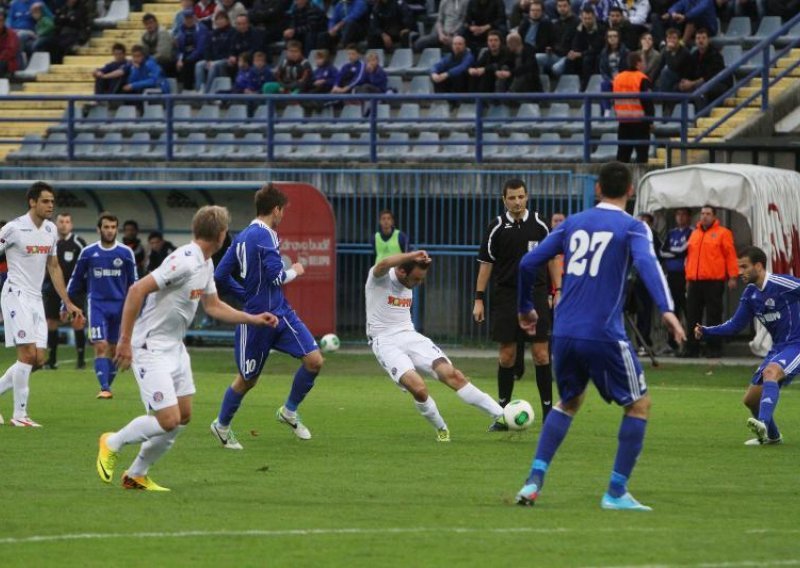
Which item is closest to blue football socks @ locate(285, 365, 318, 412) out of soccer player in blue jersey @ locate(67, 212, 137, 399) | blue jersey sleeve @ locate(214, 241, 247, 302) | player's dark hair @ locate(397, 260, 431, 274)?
blue jersey sleeve @ locate(214, 241, 247, 302)

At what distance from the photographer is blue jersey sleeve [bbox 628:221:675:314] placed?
9320mm

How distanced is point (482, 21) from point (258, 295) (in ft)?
49.7

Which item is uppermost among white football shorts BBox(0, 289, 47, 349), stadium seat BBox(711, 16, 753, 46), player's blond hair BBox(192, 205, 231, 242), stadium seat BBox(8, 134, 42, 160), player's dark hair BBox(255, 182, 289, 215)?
stadium seat BBox(711, 16, 753, 46)

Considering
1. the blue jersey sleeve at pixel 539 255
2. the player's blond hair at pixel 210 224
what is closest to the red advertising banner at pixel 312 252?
the player's blond hair at pixel 210 224

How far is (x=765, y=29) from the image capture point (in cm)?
2661

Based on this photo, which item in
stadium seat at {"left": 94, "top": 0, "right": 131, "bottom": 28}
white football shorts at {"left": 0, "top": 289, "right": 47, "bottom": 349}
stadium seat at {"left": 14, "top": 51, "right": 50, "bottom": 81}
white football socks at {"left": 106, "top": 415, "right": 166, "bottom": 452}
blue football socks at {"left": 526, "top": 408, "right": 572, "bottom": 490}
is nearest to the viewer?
blue football socks at {"left": 526, "top": 408, "right": 572, "bottom": 490}

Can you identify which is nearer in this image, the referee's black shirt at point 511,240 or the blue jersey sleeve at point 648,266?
the blue jersey sleeve at point 648,266

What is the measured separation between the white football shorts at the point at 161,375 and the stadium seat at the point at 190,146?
17.6 m

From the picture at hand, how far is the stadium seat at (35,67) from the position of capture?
3262 centimetres

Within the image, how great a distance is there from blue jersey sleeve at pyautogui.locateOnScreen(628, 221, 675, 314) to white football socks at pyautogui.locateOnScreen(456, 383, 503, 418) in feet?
14.3

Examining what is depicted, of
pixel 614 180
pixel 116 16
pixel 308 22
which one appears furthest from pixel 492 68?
pixel 614 180

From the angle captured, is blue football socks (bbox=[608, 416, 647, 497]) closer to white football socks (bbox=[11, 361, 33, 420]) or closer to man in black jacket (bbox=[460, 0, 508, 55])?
white football socks (bbox=[11, 361, 33, 420])

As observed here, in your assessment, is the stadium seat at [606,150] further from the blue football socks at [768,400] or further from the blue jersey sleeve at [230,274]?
the blue jersey sleeve at [230,274]

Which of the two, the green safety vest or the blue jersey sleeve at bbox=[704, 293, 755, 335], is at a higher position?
the blue jersey sleeve at bbox=[704, 293, 755, 335]
